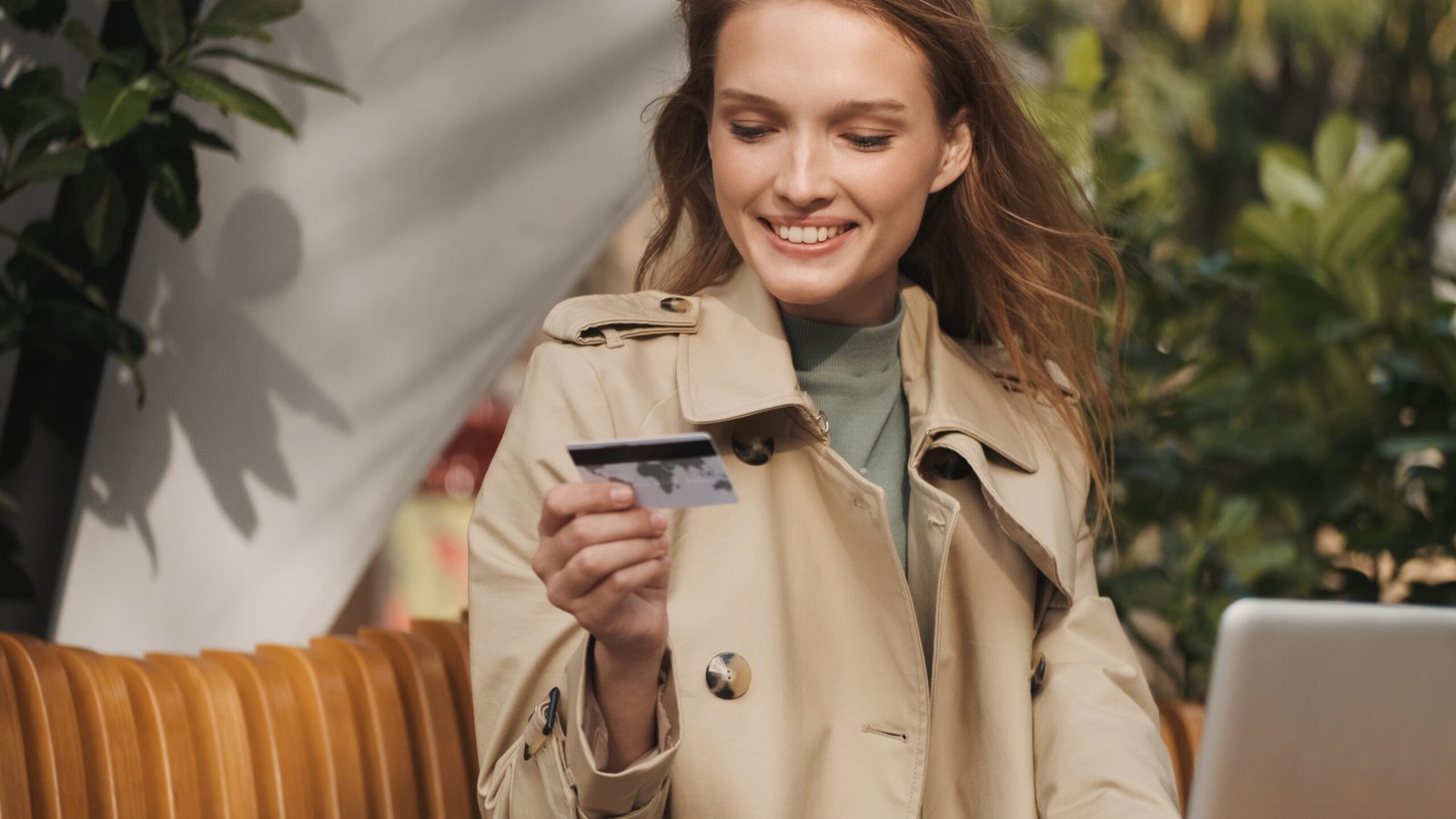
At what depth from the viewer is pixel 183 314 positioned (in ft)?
8.37

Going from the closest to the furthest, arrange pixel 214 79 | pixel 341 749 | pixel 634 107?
pixel 341 749, pixel 214 79, pixel 634 107

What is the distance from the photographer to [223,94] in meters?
2.18

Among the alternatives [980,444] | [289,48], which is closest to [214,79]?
[289,48]

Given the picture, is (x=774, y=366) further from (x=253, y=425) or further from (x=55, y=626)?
(x=55, y=626)

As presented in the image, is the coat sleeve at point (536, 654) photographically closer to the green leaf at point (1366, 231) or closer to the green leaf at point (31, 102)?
the green leaf at point (31, 102)

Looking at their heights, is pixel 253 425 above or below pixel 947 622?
above

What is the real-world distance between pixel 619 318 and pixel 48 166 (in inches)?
34.2

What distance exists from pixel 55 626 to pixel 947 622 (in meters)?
1.51

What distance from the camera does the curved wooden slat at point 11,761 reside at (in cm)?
166

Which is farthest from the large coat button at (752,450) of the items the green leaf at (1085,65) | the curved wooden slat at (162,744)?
the green leaf at (1085,65)

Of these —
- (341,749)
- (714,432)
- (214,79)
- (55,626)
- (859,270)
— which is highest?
(214,79)

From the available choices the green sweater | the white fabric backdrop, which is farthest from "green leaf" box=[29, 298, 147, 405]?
the green sweater

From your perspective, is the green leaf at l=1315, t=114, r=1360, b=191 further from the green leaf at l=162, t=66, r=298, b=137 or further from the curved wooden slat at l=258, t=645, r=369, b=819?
the curved wooden slat at l=258, t=645, r=369, b=819

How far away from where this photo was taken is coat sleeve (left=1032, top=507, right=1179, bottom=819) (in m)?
1.71
